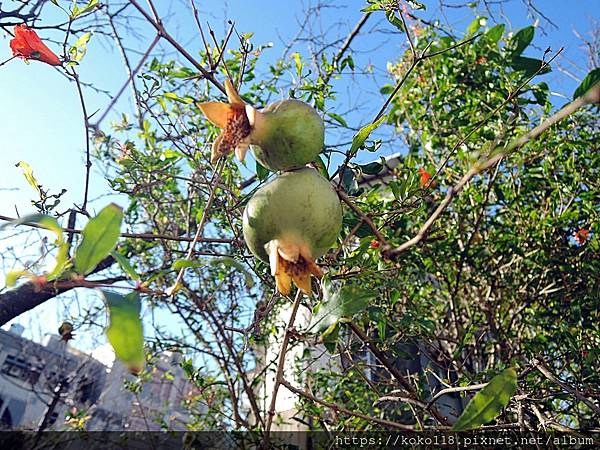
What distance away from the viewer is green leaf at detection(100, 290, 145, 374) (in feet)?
1.15

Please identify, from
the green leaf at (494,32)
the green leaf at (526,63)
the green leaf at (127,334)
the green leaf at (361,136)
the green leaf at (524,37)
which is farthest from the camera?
the green leaf at (494,32)

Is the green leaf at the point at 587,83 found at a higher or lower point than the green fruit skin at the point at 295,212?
higher

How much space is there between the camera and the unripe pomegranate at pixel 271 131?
62 cm

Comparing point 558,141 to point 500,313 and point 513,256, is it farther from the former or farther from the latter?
point 500,313

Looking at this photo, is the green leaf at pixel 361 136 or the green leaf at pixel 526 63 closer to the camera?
the green leaf at pixel 361 136

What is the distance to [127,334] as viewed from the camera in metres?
0.36

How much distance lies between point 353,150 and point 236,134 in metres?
0.27

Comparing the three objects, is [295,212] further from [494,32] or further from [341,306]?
[494,32]

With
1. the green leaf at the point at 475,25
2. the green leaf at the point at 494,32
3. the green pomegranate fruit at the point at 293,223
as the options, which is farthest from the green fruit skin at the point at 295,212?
the green leaf at the point at 475,25

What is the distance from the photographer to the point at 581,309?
6.44 feet

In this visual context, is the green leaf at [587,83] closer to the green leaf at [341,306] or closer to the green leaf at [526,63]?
the green leaf at [341,306]

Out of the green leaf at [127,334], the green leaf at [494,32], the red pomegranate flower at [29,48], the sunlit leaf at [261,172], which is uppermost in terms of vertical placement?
the green leaf at [494,32]

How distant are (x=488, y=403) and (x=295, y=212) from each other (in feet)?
1.10

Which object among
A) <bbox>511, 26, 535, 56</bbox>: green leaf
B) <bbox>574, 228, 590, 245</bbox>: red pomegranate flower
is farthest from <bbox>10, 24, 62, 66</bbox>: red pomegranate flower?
<bbox>574, 228, 590, 245</bbox>: red pomegranate flower
